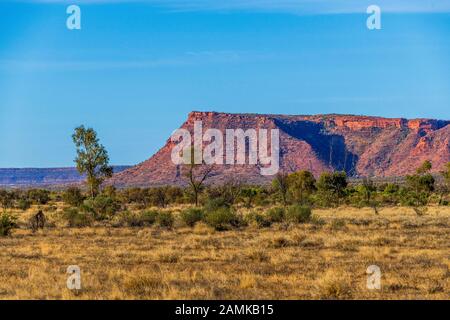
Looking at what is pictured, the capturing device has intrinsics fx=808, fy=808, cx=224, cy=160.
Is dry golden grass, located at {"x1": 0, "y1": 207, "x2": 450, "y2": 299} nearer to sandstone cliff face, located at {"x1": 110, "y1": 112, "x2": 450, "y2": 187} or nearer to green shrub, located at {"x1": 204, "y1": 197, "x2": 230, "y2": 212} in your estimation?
green shrub, located at {"x1": 204, "y1": 197, "x2": 230, "y2": 212}

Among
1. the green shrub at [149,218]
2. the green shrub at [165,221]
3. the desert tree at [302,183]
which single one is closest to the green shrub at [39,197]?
the desert tree at [302,183]

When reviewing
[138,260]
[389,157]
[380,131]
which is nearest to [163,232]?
[138,260]

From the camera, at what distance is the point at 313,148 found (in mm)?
163875

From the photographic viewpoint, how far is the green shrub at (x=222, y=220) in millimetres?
33094

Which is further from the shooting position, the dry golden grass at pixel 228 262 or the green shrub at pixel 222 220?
the green shrub at pixel 222 220

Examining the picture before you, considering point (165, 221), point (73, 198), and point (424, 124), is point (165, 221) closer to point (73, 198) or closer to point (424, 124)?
point (73, 198)

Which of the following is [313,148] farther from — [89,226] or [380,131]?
[89,226]

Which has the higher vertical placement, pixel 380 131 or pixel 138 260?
pixel 380 131

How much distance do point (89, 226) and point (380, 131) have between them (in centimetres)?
13939

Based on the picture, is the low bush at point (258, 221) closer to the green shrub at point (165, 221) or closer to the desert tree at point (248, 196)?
the green shrub at point (165, 221)

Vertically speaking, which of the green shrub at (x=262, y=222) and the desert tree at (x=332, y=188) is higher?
the desert tree at (x=332, y=188)

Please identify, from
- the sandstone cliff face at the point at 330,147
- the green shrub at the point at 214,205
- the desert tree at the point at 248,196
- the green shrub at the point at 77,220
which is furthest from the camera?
the sandstone cliff face at the point at 330,147

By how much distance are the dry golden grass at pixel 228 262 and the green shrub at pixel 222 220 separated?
53cm
